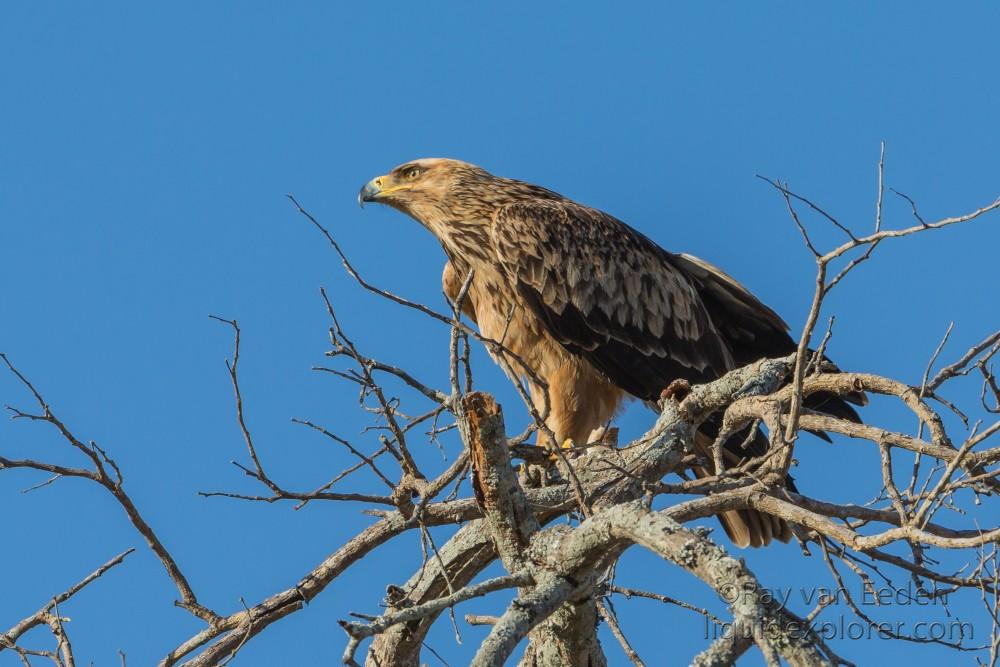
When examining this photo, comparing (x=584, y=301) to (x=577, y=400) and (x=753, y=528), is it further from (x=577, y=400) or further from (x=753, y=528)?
(x=753, y=528)

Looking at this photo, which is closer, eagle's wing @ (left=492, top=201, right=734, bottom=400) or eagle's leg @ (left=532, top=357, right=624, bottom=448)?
eagle's leg @ (left=532, top=357, right=624, bottom=448)

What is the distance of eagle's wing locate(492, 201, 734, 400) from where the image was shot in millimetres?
6613

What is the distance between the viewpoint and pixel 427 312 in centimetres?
345

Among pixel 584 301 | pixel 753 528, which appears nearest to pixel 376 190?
pixel 584 301

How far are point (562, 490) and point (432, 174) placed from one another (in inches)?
136

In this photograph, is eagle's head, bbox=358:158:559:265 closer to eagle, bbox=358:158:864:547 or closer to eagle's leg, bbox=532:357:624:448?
eagle, bbox=358:158:864:547

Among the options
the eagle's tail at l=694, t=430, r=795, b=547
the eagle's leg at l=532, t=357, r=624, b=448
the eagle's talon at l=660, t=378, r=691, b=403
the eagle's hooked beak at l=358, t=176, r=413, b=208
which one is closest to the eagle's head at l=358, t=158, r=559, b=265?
the eagle's hooked beak at l=358, t=176, r=413, b=208

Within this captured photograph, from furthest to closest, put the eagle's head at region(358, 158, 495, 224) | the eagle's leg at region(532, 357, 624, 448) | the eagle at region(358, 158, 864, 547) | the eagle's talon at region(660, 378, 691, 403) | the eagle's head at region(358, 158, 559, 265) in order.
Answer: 1. the eagle's head at region(358, 158, 495, 224)
2. the eagle's head at region(358, 158, 559, 265)
3. the eagle at region(358, 158, 864, 547)
4. the eagle's leg at region(532, 357, 624, 448)
5. the eagle's talon at region(660, 378, 691, 403)

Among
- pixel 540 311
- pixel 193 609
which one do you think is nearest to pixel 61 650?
pixel 193 609

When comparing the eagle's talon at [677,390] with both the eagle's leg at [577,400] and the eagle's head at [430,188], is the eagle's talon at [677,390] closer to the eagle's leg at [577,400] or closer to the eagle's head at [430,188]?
the eagle's leg at [577,400]

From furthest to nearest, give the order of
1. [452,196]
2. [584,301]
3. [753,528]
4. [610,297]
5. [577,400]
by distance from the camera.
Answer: [452,196], [610,297], [584,301], [577,400], [753,528]

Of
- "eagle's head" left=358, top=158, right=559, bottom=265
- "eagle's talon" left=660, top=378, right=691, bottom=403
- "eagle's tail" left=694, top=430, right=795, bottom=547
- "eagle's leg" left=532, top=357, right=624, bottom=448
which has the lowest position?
"eagle's talon" left=660, top=378, right=691, bottom=403

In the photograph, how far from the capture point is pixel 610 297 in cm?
685

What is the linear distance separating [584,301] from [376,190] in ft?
4.96
